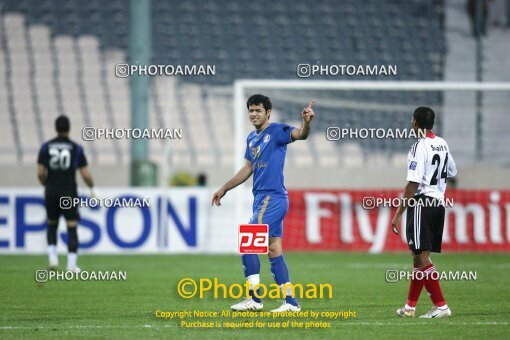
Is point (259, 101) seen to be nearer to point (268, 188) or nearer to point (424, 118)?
point (268, 188)

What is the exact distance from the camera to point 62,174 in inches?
519

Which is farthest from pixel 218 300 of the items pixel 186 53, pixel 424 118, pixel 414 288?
pixel 186 53

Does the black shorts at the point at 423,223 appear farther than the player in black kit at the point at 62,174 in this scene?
No

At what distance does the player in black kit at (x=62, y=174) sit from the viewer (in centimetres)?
1307

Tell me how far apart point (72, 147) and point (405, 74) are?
40.5 ft

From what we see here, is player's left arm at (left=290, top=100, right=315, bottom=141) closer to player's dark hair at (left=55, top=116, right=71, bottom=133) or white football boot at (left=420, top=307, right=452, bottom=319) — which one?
white football boot at (left=420, top=307, right=452, bottom=319)

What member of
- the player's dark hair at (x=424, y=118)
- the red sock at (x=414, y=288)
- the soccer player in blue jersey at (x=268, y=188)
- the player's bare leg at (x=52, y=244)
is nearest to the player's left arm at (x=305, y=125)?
the soccer player in blue jersey at (x=268, y=188)

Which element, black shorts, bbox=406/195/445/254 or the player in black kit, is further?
the player in black kit

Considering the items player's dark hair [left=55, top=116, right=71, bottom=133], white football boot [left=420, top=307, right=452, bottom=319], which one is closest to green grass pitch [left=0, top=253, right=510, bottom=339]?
white football boot [left=420, top=307, right=452, bottom=319]

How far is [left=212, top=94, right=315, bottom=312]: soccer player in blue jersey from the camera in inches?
342

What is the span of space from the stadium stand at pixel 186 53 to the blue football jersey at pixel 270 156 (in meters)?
12.6

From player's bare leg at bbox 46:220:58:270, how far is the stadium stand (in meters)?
8.64

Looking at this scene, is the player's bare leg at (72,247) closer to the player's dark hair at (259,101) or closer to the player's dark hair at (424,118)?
the player's dark hair at (259,101)

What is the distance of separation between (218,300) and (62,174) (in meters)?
3.99
